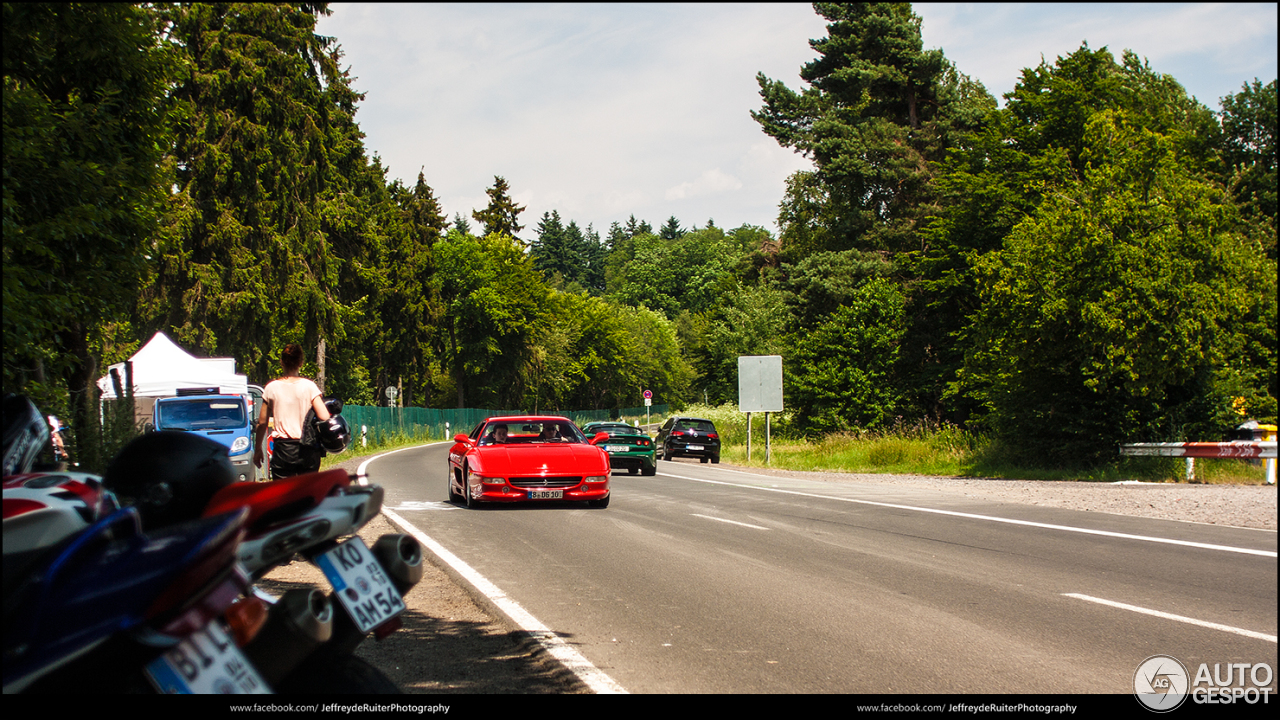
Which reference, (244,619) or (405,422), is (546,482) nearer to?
(244,619)

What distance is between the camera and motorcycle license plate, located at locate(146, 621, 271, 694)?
214 cm

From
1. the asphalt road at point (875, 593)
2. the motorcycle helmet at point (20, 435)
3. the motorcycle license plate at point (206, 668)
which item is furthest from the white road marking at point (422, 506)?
the motorcycle license plate at point (206, 668)

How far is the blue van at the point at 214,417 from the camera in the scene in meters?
19.2

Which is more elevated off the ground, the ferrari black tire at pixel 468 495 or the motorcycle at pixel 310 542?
the motorcycle at pixel 310 542

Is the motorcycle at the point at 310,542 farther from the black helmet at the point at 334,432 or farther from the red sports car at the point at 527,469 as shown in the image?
the red sports car at the point at 527,469

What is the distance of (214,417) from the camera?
65.4ft

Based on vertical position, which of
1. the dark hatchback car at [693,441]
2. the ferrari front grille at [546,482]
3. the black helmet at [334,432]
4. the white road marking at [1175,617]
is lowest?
the dark hatchback car at [693,441]

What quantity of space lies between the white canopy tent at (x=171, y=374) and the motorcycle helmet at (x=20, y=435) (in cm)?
1804

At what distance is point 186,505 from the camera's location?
3.07 meters

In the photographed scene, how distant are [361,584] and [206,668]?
31.8 inches

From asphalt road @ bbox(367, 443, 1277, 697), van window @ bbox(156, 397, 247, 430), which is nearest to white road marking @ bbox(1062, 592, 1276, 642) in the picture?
asphalt road @ bbox(367, 443, 1277, 697)

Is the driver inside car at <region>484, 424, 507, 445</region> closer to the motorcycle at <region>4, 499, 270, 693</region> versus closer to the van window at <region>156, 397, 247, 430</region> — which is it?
the van window at <region>156, 397, 247, 430</region>

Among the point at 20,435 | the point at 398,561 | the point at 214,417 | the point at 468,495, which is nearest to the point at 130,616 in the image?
the point at 398,561

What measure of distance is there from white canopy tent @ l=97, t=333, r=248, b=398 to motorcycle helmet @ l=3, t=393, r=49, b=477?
59.2ft
